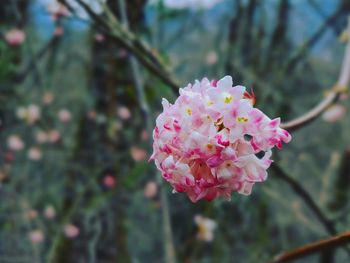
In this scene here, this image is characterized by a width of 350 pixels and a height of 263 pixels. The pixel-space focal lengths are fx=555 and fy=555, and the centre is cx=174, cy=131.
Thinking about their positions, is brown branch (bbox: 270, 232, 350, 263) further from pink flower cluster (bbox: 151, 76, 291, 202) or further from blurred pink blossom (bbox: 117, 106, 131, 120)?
blurred pink blossom (bbox: 117, 106, 131, 120)

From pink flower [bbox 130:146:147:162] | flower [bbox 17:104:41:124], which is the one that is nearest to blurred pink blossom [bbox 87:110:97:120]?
pink flower [bbox 130:146:147:162]

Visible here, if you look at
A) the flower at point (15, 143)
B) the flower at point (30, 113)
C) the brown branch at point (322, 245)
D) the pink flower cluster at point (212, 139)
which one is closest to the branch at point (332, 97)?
the brown branch at point (322, 245)

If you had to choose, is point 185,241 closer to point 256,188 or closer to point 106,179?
point 256,188

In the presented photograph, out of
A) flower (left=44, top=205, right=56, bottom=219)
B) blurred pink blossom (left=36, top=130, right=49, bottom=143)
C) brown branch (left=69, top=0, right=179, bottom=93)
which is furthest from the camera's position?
blurred pink blossom (left=36, top=130, right=49, bottom=143)

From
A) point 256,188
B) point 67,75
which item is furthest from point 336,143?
point 67,75

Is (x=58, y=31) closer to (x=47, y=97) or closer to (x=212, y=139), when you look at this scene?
(x=47, y=97)

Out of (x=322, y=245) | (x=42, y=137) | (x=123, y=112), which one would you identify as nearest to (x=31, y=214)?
(x=42, y=137)

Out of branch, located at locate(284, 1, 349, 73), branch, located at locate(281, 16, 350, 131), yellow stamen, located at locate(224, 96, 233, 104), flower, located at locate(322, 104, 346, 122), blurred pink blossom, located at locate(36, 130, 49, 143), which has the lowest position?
yellow stamen, located at locate(224, 96, 233, 104)
